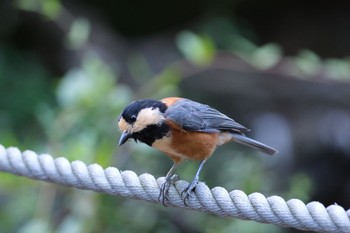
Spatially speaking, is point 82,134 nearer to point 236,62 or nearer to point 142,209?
point 142,209

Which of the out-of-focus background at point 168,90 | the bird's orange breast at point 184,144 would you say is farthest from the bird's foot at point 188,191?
the out-of-focus background at point 168,90

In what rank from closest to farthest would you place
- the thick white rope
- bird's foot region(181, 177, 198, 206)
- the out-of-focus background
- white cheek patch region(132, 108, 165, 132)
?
the thick white rope
bird's foot region(181, 177, 198, 206)
white cheek patch region(132, 108, 165, 132)
the out-of-focus background

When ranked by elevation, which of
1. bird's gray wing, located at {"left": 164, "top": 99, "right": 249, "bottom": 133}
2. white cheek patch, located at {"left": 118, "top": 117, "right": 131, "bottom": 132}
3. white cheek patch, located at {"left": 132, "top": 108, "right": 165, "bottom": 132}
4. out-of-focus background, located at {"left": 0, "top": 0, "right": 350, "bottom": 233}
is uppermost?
bird's gray wing, located at {"left": 164, "top": 99, "right": 249, "bottom": 133}

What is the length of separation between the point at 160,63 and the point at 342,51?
1543 millimetres

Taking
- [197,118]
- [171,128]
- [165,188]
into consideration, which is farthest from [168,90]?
[165,188]

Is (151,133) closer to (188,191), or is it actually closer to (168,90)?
(188,191)

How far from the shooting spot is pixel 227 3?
5.29 metres

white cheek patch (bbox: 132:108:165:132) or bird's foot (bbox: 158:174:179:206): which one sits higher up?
white cheek patch (bbox: 132:108:165:132)

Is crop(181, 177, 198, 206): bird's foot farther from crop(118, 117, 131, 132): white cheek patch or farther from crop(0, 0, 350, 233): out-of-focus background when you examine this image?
crop(0, 0, 350, 233): out-of-focus background

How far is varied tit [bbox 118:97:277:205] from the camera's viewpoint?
2307mm

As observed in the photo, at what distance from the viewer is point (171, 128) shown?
2355mm

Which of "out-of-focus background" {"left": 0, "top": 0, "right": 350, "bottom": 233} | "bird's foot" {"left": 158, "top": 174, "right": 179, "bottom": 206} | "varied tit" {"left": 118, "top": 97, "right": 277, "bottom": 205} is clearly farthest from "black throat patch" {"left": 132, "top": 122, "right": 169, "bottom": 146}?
"out-of-focus background" {"left": 0, "top": 0, "right": 350, "bottom": 233}

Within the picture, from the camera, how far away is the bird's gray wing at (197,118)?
2.39m

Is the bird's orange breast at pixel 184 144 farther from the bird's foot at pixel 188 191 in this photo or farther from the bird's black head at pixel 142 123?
the bird's foot at pixel 188 191
